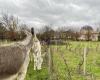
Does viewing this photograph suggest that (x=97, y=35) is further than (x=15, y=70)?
Yes

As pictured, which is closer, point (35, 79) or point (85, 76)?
point (35, 79)

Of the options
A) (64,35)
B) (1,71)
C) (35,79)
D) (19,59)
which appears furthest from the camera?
(64,35)

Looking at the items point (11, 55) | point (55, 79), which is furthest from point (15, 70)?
point (55, 79)

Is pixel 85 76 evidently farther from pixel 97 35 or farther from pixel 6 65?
pixel 97 35

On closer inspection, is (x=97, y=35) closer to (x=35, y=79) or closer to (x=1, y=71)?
(x=35, y=79)

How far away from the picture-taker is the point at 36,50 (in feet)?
36.0

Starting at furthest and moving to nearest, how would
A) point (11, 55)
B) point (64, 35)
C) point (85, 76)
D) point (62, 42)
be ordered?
point (64, 35) < point (62, 42) < point (85, 76) < point (11, 55)

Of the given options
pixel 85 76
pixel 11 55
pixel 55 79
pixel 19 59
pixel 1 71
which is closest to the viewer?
pixel 1 71

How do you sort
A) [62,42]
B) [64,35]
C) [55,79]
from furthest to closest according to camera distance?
[64,35]
[62,42]
[55,79]

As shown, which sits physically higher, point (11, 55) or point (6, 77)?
point (11, 55)

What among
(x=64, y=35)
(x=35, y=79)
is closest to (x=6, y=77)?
(x=35, y=79)

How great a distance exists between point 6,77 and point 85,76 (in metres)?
9.83

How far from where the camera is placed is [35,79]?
10.1m

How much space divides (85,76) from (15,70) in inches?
382
